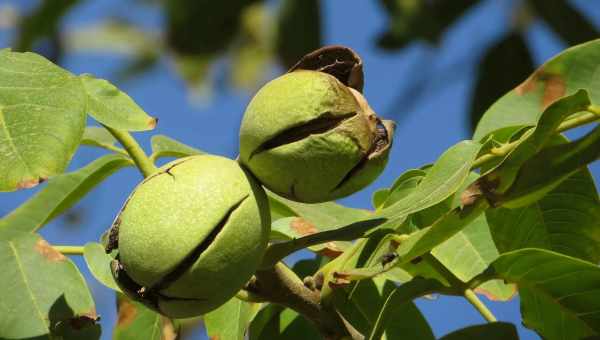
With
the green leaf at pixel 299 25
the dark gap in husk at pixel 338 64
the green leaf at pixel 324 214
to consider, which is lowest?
the green leaf at pixel 299 25

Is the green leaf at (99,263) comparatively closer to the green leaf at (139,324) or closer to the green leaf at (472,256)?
the green leaf at (139,324)

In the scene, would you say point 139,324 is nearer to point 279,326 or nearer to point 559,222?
point 279,326

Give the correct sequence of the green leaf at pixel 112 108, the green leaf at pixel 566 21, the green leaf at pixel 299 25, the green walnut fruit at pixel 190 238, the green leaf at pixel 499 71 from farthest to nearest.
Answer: the green leaf at pixel 299 25
the green leaf at pixel 499 71
the green leaf at pixel 566 21
the green leaf at pixel 112 108
the green walnut fruit at pixel 190 238

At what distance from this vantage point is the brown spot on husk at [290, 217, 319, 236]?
1803 mm

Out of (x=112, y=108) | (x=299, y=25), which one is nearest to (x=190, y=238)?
(x=112, y=108)

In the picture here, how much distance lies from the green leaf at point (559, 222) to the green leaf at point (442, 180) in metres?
0.20

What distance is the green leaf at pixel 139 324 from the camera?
74.7 inches

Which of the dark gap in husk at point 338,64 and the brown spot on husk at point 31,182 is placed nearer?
the brown spot on husk at point 31,182

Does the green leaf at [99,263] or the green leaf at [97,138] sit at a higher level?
the green leaf at [97,138]

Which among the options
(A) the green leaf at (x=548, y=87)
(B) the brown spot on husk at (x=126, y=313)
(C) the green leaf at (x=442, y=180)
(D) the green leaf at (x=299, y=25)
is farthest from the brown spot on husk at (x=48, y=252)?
(D) the green leaf at (x=299, y=25)

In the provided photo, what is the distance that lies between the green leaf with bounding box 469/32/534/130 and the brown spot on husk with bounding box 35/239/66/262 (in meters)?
3.51

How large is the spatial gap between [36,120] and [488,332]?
0.86 metres

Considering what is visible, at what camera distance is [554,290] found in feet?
5.35

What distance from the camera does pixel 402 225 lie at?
1758 millimetres
